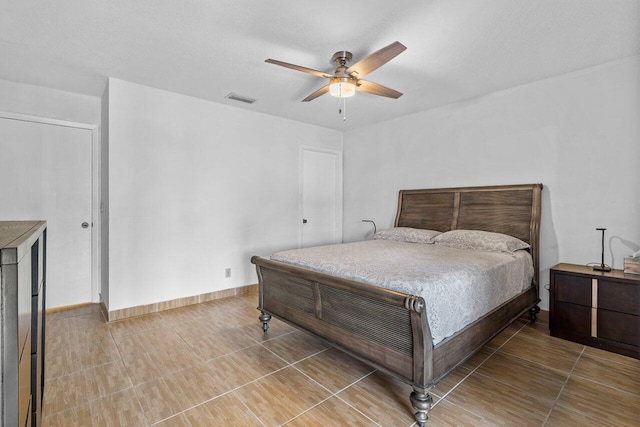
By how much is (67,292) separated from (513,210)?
207 inches

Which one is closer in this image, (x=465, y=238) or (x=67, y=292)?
(x=465, y=238)

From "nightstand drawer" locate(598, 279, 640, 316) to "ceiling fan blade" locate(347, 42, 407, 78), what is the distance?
8.22 ft

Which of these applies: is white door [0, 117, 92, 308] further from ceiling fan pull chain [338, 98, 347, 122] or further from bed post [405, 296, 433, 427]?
bed post [405, 296, 433, 427]

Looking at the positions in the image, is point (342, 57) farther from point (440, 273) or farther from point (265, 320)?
point (265, 320)

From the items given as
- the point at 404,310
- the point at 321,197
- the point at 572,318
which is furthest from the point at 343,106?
the point at 572,318

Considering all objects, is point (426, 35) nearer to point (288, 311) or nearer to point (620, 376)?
point (288, 311)

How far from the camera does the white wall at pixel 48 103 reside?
3295 millimetres

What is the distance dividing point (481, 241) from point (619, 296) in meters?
1.10

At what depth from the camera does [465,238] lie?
3355 millimetres

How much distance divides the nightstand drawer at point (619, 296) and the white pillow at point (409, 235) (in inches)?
61.1

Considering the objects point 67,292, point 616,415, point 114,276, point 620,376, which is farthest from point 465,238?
point 67,292

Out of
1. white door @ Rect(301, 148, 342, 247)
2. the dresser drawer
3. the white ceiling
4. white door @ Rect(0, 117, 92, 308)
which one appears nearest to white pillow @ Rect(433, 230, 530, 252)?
the dresser drawer

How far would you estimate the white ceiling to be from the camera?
6.81 feet

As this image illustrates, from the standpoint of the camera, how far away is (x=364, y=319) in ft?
6.63
